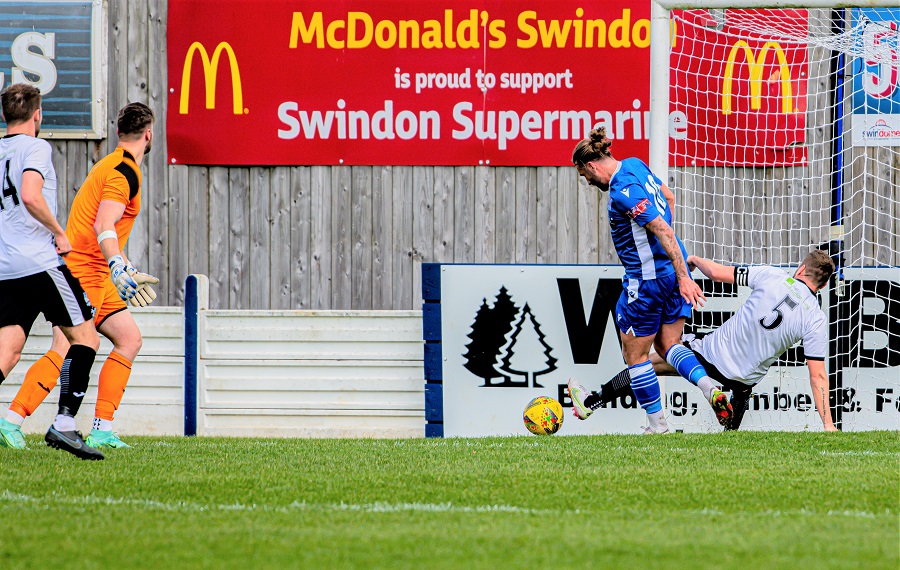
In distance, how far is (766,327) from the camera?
7.42 metres

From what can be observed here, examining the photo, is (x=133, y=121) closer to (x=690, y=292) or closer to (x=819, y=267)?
(x=690, y=292)

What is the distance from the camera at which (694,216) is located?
34.6 ft

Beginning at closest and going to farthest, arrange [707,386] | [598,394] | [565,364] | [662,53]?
[707,386] < [598,394] < [662,53] < [565,364]

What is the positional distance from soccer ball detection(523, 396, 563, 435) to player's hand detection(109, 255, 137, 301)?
306 centimetres

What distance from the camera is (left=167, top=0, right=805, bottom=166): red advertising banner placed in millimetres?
10492

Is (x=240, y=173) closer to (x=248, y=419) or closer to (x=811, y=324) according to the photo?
(x=248, y=419)

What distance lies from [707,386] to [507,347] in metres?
1.96

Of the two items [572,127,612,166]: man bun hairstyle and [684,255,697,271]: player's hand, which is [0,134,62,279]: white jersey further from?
[684,255,697,271]: player's hand

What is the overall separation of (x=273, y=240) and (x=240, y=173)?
73 centimetres

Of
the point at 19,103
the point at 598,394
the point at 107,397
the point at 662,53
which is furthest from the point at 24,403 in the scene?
the point at 662,53

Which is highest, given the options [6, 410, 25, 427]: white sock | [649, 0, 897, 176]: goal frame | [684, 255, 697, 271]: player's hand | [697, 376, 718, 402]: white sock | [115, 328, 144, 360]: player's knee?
[649, 0, 897, 176]: goal frame

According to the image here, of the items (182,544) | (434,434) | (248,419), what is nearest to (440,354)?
(434,434)

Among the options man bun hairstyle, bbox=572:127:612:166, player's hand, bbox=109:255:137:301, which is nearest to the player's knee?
player's hand, bbox=109:255:137:301

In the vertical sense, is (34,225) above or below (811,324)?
above
